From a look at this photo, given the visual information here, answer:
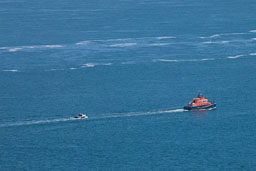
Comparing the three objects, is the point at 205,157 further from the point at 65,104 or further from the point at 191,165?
the point at 65,104

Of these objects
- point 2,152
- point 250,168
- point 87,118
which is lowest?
point 250,168

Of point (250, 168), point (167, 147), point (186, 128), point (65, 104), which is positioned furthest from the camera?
point (65, 104)

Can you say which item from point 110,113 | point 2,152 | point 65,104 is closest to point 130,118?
point 110,113

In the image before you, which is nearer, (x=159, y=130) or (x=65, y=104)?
(x=159, y=130)

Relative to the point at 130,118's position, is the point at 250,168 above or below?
below

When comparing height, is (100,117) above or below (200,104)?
below

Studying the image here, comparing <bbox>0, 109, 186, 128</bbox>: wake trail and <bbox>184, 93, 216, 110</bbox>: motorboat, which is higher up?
<bbox>184, 93, 216, 110</bbox>: motorboat

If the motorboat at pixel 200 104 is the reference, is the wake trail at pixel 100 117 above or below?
below

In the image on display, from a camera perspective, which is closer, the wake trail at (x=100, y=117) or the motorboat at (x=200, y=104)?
the wake trail at (x=100, y=117)

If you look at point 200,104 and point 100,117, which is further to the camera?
point 200,104

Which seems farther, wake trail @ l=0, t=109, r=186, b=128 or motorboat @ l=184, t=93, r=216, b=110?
motorboat @ l=184, t=93, r=216, b=110

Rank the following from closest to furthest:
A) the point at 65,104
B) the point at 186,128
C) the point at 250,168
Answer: the point at 250,168
the point at 186,128
the point at 65,104
